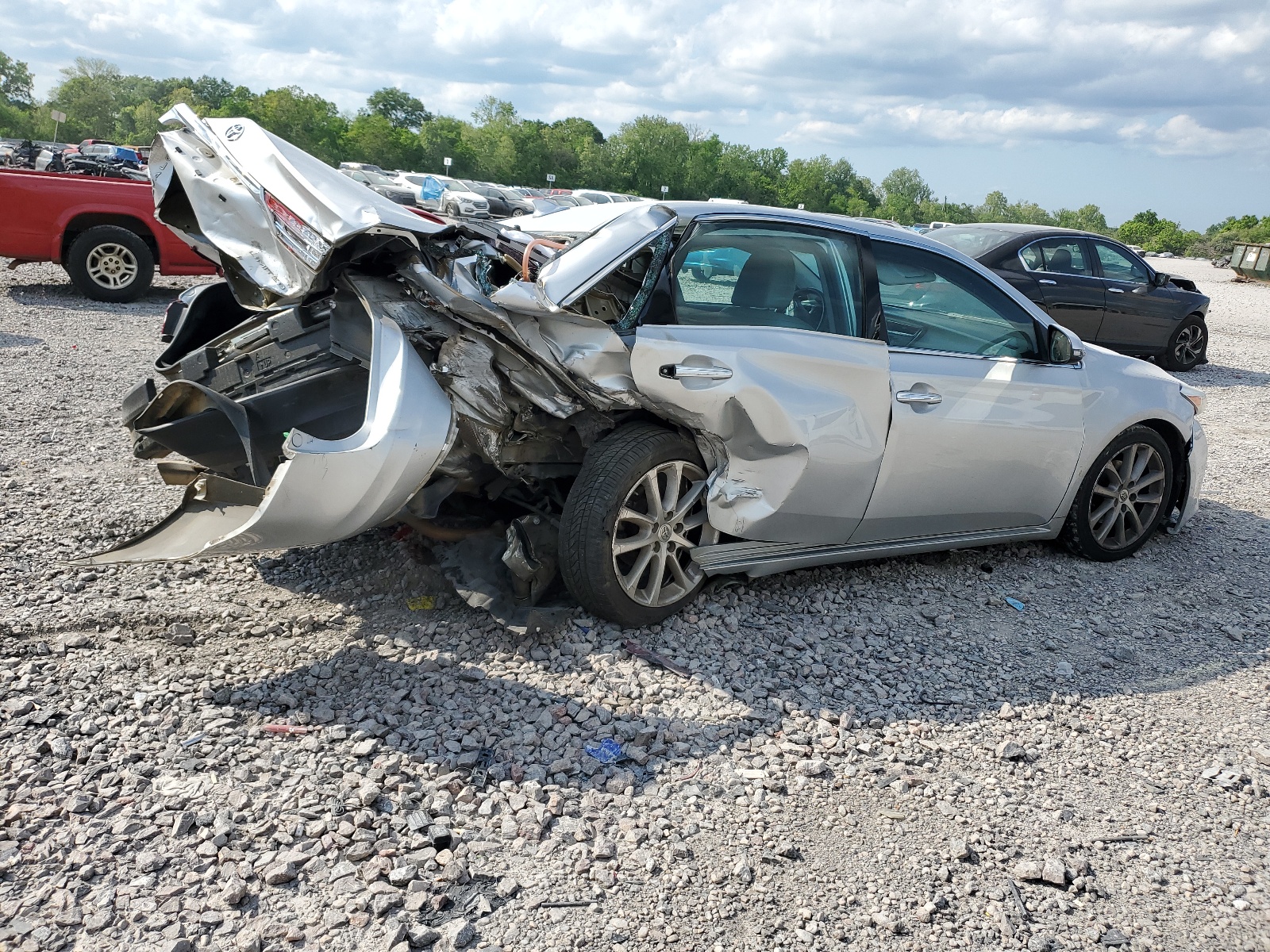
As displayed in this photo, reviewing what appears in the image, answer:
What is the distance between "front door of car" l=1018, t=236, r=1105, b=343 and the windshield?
11.5 inches

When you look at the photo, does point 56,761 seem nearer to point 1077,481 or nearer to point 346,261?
point 346,261

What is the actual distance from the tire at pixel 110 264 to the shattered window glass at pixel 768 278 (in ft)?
30.9

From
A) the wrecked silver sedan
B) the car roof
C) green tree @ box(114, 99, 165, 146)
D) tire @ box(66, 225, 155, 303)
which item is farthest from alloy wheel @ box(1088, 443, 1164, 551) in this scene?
green tree @ box(114, 99, 165, 146)

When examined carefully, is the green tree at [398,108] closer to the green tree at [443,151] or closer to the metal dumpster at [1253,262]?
the green tree at [443,151]

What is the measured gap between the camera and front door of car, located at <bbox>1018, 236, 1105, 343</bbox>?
34.9ft

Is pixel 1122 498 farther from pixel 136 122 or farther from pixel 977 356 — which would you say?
pixel 136 122

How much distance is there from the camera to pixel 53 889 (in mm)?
2418

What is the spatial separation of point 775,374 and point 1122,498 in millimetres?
2521

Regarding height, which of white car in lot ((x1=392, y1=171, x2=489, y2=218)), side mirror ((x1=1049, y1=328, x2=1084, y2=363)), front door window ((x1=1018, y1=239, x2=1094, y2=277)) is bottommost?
side mirror ((x1=1049, y1=328, x2=1084, y2=363))

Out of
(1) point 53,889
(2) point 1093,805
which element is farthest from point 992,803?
(1) point 53,889

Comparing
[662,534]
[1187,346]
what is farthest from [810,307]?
[1187,346]

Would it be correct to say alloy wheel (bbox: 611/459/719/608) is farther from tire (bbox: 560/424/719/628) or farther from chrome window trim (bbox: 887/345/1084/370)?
chrome window trim (bbox: 887/345/1084/370)

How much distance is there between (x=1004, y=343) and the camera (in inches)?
185

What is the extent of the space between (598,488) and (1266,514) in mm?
5022
